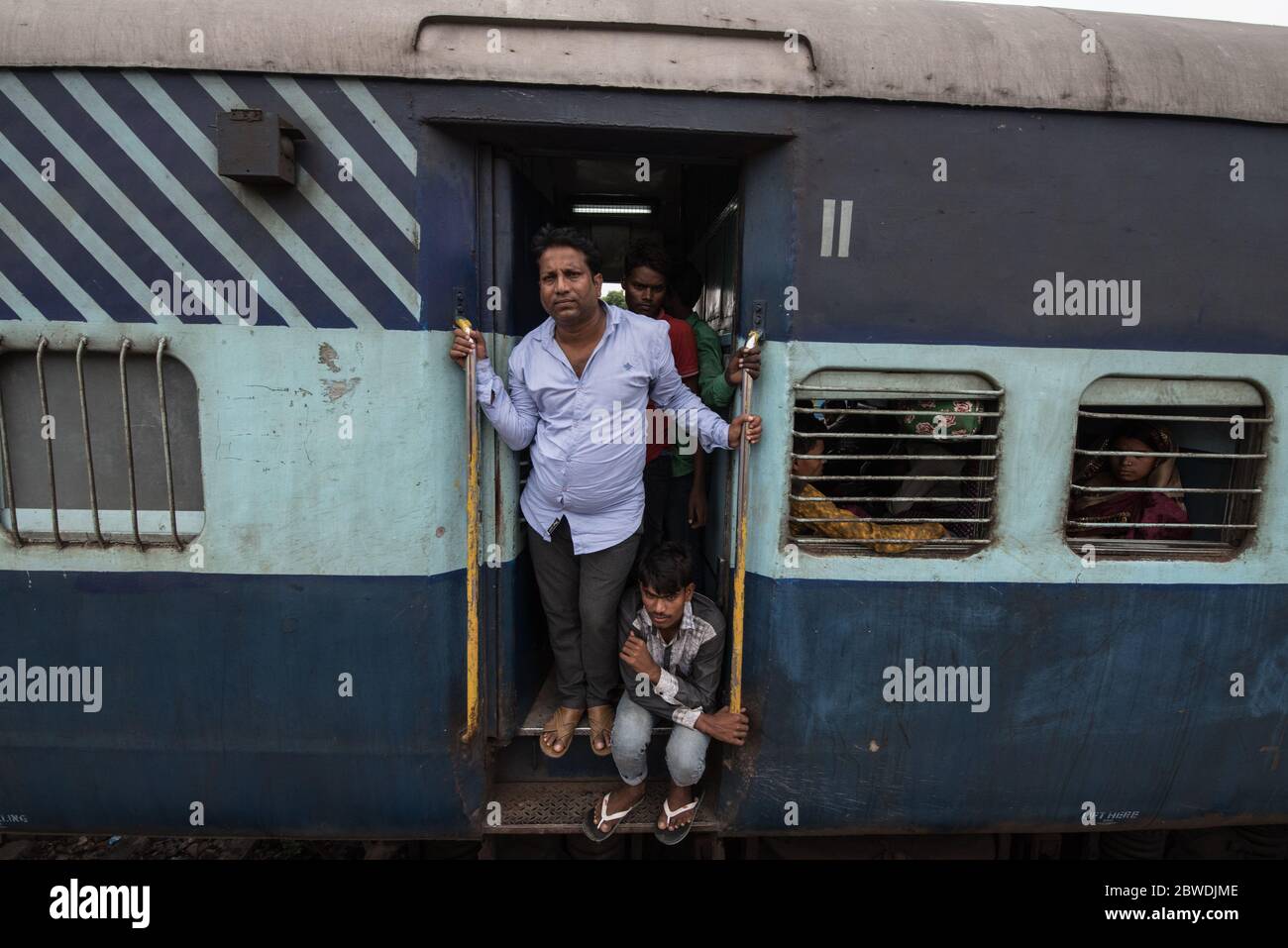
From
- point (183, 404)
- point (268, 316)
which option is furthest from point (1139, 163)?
point (183, 404)

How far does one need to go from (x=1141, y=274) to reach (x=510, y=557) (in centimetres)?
252

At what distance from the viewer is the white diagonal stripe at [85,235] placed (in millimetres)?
2342

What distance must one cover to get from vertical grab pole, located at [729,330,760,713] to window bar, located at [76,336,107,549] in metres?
2.24

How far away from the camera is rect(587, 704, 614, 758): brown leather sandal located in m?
2.75

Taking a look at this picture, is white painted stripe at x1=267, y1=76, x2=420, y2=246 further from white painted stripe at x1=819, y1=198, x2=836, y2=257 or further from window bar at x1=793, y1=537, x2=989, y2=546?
window bar at x1=793, y1=537, x2=989, y2=546

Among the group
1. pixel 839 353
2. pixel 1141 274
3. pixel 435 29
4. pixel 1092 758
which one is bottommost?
pixel 1092 758

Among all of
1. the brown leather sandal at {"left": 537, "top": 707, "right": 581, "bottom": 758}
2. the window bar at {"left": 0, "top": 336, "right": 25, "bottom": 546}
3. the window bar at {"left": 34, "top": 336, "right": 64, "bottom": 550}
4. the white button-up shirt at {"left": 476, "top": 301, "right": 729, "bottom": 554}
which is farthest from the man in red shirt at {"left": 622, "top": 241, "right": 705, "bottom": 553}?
the window bar at {"left": 0, "top": 336, "right": 25, "bottom": 546}

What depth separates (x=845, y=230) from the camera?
242 cm

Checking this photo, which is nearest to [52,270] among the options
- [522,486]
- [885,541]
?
[522,486]

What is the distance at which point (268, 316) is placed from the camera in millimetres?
2387

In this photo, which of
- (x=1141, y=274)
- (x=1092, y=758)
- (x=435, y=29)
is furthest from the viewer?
(x=1092, y=758)

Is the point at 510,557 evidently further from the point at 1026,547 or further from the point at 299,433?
the point at 1026,547

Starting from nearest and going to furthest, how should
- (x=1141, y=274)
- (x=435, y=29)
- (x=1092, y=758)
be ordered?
(x=435, y=29) < (x=1141, y=274) < (x=1092, y=758)

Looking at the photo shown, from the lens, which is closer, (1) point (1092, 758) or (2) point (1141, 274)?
(2) point (1141, 274)
